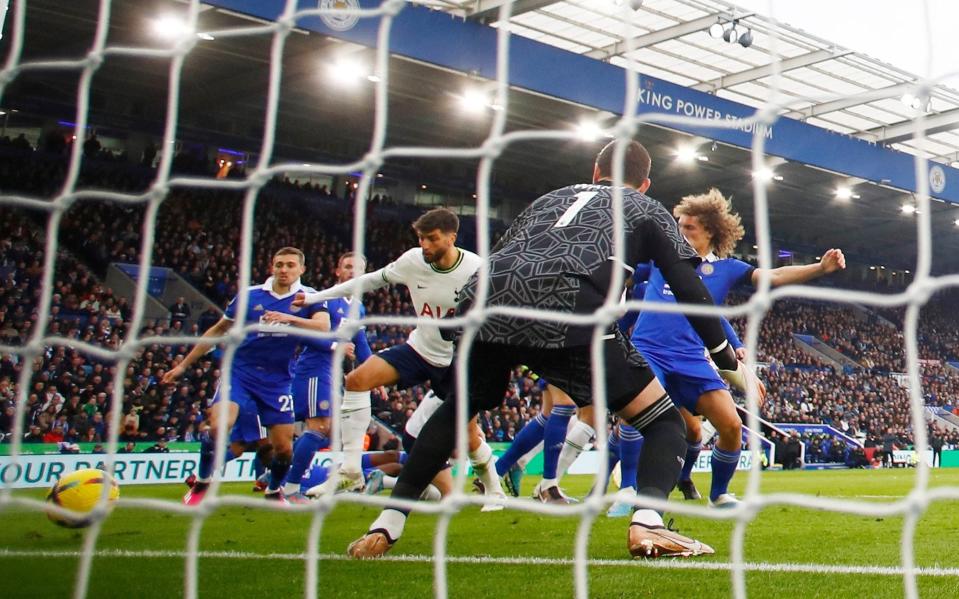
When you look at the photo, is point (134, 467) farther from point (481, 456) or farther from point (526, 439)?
point (481, 456)

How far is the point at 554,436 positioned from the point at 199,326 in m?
10.9

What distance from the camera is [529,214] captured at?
3262 mm

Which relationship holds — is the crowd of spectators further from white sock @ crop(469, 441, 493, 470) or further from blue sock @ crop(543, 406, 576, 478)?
blue sock @ crop(543, 406, 576, 478)

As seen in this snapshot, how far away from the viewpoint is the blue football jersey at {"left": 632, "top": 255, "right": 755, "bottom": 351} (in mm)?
A: 4781

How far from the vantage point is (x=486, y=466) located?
5598 mm

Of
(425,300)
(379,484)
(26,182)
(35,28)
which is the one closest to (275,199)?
(26,182)

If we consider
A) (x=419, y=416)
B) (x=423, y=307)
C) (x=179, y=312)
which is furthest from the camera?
(x=179, y=312)

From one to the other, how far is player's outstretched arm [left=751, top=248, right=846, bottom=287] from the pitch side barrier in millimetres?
6088

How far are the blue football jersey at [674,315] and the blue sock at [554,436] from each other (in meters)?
1.12

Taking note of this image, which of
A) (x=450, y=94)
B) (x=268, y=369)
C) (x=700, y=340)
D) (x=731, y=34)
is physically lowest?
(x=268, y=369)

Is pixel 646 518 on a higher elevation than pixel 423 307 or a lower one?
lower

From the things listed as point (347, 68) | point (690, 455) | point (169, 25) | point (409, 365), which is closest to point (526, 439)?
point (690, 455)

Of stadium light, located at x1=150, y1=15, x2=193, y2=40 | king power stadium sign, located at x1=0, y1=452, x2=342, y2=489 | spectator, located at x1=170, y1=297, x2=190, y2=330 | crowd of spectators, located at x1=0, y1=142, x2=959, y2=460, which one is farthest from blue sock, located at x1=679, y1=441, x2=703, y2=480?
spectator, located at x1=170, y1=297, x2=190, y2=330

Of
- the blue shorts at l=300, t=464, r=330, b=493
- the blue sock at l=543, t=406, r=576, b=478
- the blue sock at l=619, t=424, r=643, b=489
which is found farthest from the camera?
the blue shorts at l=300, t=464, r=330, b=493
